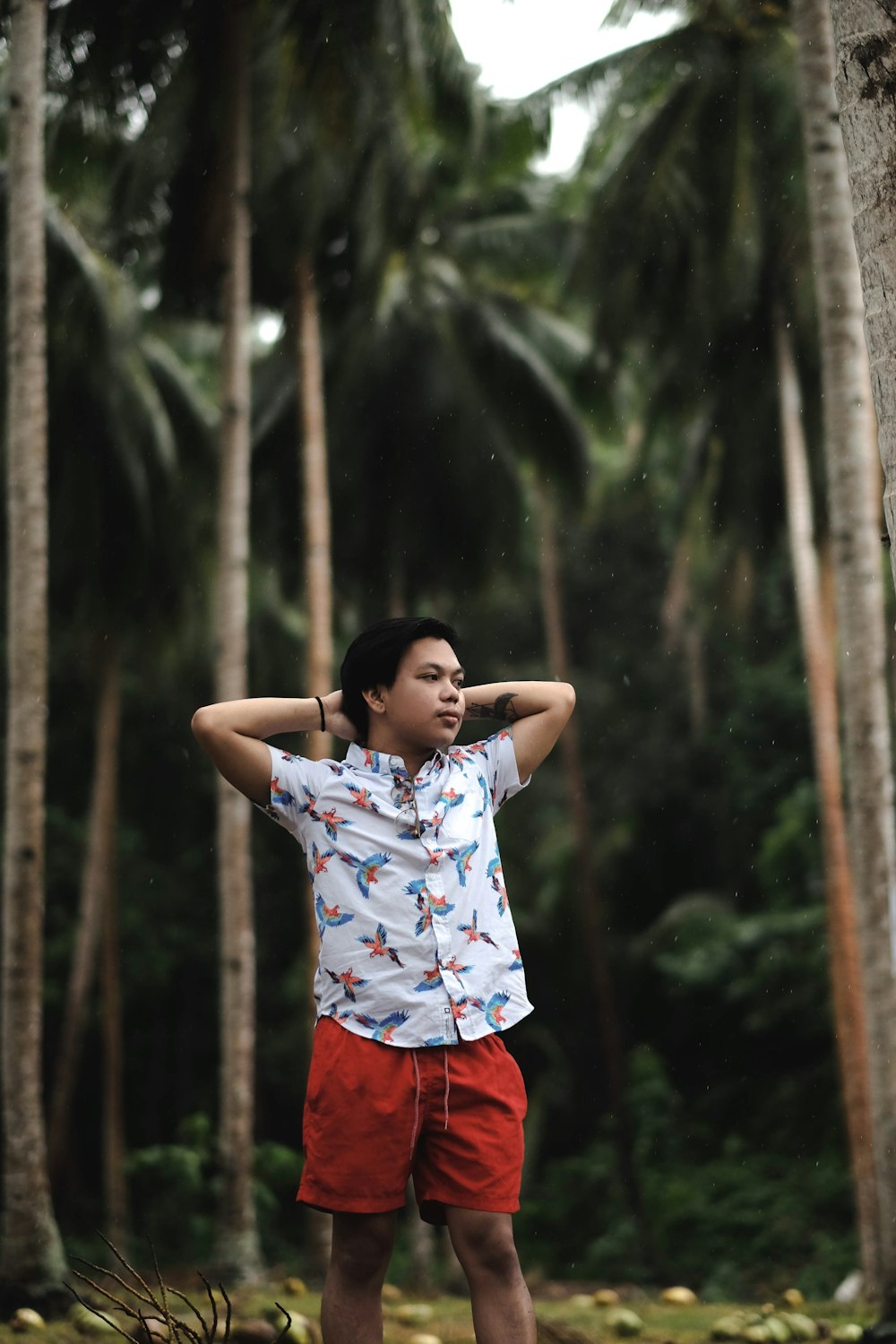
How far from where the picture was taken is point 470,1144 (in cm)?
284

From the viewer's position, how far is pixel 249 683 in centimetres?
1842

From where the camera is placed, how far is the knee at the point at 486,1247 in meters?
2.84

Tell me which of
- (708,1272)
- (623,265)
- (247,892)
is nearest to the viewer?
(247,892)

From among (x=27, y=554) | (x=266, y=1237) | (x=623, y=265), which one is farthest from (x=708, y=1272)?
(x=27, y=554)

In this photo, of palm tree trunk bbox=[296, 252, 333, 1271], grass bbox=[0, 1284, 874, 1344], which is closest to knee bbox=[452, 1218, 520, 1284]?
grass bbox=[0, 1284, 874, 1344]

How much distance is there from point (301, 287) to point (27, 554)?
616cm

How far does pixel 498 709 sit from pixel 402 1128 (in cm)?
96

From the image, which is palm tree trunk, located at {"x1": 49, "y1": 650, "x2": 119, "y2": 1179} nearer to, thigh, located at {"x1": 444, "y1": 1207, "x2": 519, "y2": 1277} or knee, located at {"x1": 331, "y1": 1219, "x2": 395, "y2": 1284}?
knee, located at {"x1": 331, "y1": 1219, "x2": 395, "y2": 1284}

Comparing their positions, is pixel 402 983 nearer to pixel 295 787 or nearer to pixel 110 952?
pixel 295 787

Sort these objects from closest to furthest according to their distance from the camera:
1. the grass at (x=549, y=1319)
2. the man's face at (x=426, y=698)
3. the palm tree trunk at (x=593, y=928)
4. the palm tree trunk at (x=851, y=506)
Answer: the man's face at (x=426, y=698), the grass at (x=549, y=1319), the palm tree trunk at (x=851, y=506), the palm tree trunk at (x=593, y=928)

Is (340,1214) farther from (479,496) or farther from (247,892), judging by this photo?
(479,496)

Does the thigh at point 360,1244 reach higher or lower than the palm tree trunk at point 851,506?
lower

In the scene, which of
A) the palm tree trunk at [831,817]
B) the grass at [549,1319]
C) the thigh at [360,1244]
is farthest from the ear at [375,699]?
the palm tree trunk at [831,817]

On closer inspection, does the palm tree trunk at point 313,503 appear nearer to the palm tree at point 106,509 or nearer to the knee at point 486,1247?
the palm tree at point 106,509
